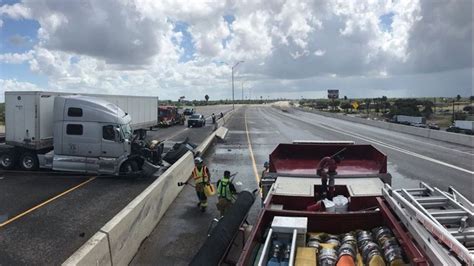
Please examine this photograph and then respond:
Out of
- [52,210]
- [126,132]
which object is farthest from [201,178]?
[126,132]

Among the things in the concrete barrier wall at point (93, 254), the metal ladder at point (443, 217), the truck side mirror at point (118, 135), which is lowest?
the concrete barrier wall at point (93, 254)

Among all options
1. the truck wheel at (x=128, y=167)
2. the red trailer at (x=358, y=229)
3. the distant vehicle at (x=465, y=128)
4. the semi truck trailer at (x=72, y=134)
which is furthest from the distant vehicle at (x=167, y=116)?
the red trailer at (x=358, y=229)

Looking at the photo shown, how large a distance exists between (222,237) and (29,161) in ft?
47.5

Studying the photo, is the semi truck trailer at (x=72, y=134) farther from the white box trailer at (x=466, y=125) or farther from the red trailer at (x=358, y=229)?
the white box trailer at (x=466, y=125)

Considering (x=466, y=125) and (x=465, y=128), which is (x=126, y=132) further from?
(x=466, y=125)

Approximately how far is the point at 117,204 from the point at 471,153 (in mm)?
23284

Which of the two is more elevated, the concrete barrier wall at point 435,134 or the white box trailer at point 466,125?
the white box trailer at point 466,125

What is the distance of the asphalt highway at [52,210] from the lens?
9.62m

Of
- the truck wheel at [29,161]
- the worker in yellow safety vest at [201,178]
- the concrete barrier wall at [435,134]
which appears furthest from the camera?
the concrete barrier wall at [435,134]

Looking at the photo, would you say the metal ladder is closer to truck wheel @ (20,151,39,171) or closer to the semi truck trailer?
the semi truck trailer

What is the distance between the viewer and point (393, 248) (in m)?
6.14

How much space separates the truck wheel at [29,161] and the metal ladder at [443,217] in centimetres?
1636

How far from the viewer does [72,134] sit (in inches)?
738

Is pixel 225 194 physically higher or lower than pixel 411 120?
lower
